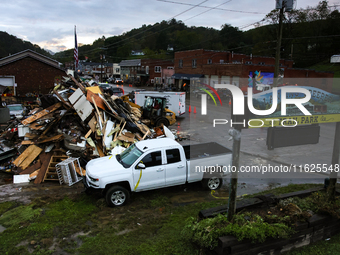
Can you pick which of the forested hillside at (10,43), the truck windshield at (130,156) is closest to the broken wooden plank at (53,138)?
the truck windshield at (130,156)

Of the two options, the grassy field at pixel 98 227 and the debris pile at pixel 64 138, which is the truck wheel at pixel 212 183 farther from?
the debris pile at pixel 64 138

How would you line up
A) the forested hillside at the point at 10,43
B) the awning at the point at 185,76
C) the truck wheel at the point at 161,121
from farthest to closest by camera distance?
the forested hillside at the point at 10,43 < the awning at the point at 185,76 < the truck wheel at the point at 161,121

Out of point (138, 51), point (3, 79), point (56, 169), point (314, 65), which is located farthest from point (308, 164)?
point (138, 51)

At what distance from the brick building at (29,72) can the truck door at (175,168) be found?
30.3 meters

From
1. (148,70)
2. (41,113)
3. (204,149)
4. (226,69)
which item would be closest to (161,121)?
(41,113)

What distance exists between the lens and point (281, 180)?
371 inches

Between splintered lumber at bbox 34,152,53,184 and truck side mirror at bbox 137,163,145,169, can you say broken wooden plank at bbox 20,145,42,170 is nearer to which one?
splintered lumber at bbox 34,152,53,184

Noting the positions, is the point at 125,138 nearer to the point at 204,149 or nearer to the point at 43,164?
the point at 43,164

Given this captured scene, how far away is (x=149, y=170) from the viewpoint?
24.4ft

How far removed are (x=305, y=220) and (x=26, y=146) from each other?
10595mm

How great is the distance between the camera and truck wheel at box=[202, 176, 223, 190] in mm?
8273

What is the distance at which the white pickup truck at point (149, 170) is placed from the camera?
7.12 m

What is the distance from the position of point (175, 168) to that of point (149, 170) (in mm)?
847

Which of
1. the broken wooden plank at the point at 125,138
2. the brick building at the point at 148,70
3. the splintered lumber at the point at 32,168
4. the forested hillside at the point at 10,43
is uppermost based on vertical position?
the forested hillside at the point at 10,43
